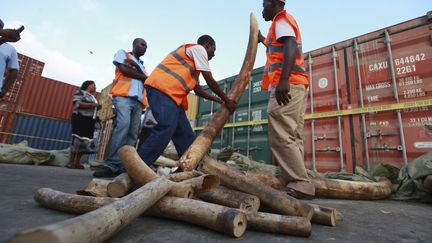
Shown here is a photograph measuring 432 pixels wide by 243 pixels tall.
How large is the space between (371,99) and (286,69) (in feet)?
8.19

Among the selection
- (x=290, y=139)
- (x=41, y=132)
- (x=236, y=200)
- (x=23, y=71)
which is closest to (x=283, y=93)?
(x=290, y=139)

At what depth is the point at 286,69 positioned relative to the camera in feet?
7.91

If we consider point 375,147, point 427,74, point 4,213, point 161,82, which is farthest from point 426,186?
point 4,213

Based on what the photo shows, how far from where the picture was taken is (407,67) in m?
3.70

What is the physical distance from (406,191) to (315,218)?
2.31 metres

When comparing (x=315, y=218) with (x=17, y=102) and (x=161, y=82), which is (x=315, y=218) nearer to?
(x=161, y=82)

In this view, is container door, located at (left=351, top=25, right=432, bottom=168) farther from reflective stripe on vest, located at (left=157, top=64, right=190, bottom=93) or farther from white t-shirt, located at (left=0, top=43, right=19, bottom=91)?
white t-shirt, located at (left=0, top=43, right=19, bottom=91)

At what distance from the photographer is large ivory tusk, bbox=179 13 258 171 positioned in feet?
7.57

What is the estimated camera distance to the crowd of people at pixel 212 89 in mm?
2418

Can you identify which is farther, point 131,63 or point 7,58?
point 131,63

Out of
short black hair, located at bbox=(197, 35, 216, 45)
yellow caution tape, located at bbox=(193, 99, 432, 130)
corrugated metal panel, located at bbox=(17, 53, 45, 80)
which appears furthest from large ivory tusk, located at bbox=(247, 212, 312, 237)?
corrugated metal panel, located at bbox=(17, 53, 45, 80)

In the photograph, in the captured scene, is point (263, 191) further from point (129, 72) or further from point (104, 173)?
point (129, 72)

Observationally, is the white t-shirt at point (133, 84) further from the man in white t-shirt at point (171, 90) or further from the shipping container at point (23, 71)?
the shipping container at point (23, 71)

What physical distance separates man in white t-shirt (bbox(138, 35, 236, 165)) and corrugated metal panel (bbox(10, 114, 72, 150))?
10007 millimetres
